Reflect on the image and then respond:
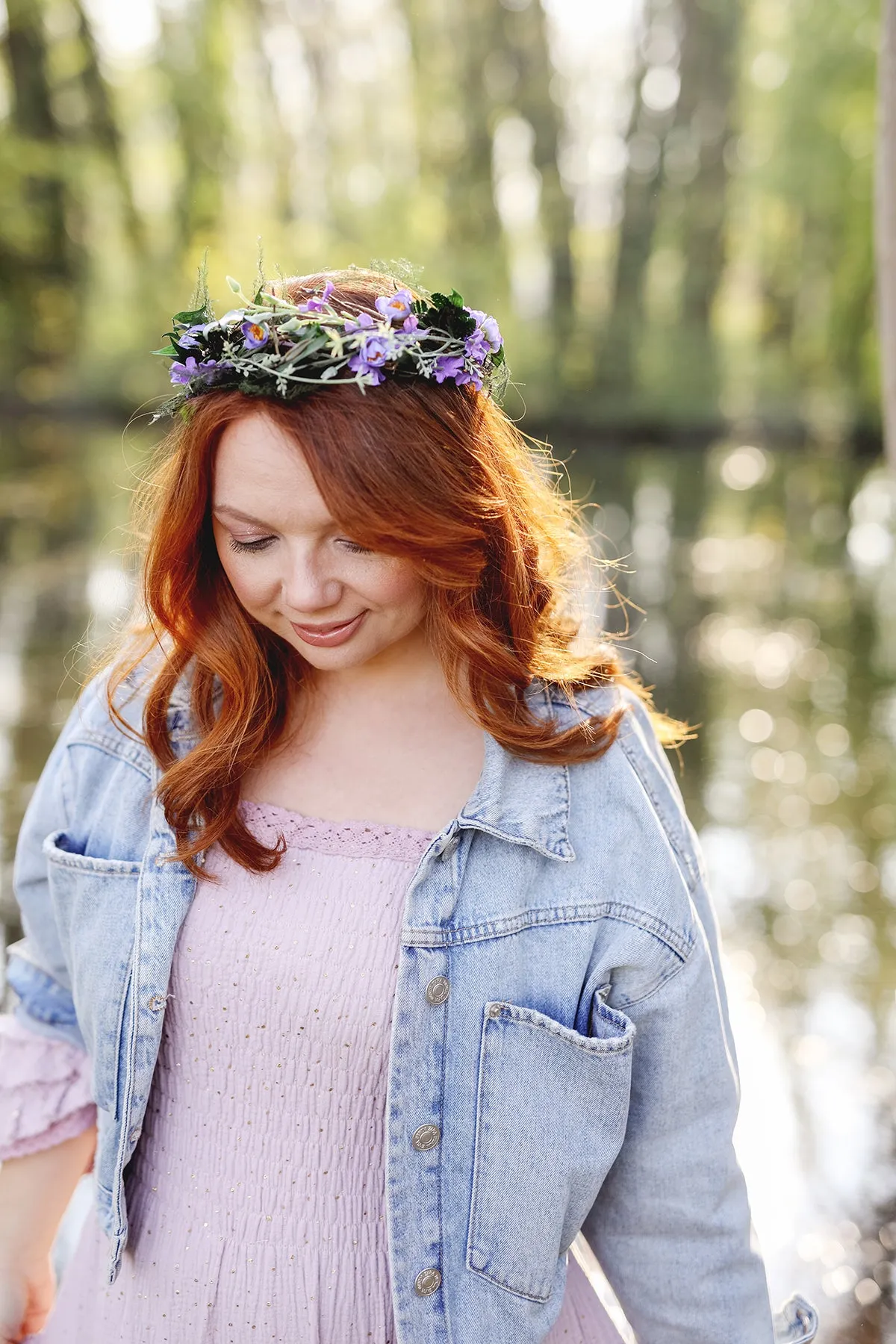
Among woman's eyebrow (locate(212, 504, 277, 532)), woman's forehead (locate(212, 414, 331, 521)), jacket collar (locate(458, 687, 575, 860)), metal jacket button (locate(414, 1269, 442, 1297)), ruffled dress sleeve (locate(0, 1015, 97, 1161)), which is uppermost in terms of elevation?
woman's forehead (locate(212, 414, 331, 521))

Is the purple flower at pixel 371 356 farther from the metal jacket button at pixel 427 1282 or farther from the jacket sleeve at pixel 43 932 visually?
the metal jacket button at pixel 427 1282

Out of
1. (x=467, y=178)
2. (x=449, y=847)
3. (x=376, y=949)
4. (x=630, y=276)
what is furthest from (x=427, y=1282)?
(x=467, y=178)

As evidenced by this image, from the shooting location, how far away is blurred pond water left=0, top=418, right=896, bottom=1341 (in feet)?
10.6

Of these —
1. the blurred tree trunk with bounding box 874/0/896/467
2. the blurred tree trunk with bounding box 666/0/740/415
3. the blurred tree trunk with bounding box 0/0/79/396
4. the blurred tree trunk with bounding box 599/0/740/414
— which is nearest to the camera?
the blurred tree trunk with bounding box 874/0/896/467

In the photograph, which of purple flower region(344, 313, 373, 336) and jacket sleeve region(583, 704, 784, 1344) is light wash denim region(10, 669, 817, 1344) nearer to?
jacket sleeve region(583, 704, 784, 1344)

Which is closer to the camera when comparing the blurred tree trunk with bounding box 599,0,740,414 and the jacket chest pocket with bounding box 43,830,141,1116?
the jacket chest pocket with bounding box 43,830,141,1116

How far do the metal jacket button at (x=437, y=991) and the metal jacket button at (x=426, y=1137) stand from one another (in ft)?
0.52

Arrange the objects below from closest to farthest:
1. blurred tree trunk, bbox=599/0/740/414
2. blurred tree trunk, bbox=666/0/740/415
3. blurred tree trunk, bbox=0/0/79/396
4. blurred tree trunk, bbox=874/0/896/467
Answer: blurred tree trunk, bbox=874/0/896/467
blurred tree trunk, bbox=0/0/79/396
blurred tree trunk, bbox=666/0/740/415
blurred tree trunk, bbox=599/0/740/414

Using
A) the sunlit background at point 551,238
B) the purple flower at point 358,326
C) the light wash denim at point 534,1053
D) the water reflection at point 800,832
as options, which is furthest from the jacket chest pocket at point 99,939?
the sunlit background at point 551,238

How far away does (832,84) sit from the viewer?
18609 mm

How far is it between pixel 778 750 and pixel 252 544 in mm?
5445

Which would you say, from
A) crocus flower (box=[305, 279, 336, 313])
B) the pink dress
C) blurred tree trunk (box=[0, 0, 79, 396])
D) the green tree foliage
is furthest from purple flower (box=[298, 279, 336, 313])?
the green tree foliage

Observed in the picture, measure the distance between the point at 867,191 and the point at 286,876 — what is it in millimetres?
19753

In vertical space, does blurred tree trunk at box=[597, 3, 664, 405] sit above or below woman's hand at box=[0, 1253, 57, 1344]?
below
